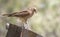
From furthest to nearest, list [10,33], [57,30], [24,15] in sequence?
1. [57,30]
2. [24,15]
3. [10,33]

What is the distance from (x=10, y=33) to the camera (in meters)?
1.31

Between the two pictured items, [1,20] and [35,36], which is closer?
[35,36]

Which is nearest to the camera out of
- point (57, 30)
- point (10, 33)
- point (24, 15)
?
point (10, 33)

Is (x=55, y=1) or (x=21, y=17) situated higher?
(x=55, y=1)

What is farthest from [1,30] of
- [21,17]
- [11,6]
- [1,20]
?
[21,17]

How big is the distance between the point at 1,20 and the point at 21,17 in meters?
0.49

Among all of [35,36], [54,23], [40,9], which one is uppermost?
[40,9]

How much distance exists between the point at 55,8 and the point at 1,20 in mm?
717

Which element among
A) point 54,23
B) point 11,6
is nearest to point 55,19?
point 54,23

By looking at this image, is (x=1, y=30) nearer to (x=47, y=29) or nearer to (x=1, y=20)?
(x=1, y=20)

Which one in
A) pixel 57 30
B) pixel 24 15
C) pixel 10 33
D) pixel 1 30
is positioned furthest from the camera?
pixel 57 30

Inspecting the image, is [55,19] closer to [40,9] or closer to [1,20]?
[40,9]

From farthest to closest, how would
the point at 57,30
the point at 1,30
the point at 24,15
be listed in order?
the point at 57,30, the point at 1,30, the point at 24,15

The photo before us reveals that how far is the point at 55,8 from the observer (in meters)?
2.33
